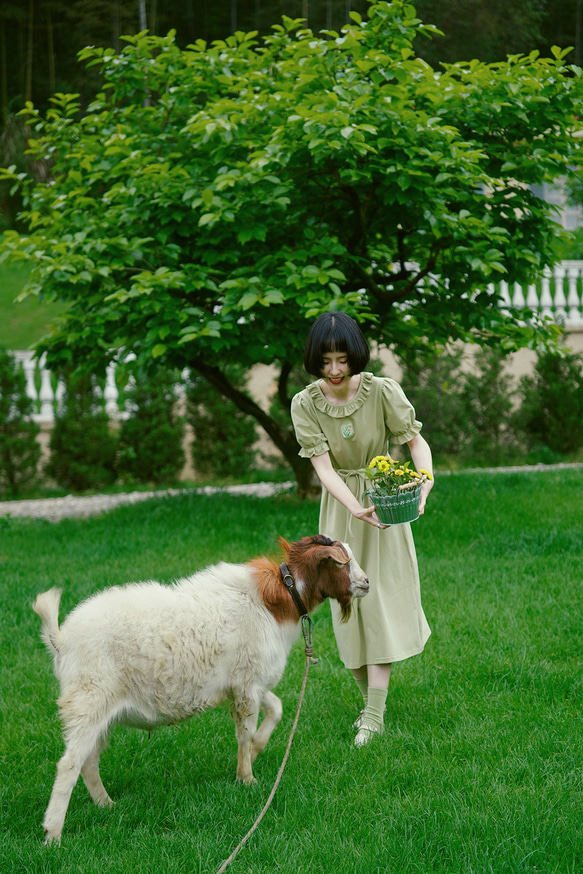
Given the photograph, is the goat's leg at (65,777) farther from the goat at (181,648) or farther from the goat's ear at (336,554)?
the goat's ear at (336,554)

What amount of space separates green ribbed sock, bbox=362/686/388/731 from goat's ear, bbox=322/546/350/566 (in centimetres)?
87

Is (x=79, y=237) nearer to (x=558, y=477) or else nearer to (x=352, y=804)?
(x=352, y=804)

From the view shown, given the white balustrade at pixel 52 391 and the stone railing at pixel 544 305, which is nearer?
the white balustrade at pixel 52 391

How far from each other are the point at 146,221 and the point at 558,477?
5.37m

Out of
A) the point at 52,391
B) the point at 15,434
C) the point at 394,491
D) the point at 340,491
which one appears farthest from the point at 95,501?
the point at 394,491

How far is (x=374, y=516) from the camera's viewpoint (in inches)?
136

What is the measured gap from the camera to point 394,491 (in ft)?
10.8

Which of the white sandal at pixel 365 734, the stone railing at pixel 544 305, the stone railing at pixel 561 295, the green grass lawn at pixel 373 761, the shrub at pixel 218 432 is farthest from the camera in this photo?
the stone railing at pixel 561 295

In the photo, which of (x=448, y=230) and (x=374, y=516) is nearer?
(x=374, y=516)

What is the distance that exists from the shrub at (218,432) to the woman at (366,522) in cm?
734

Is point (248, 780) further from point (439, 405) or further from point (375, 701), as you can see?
point (439, 405)

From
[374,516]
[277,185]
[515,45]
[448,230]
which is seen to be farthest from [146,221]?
[515,45]

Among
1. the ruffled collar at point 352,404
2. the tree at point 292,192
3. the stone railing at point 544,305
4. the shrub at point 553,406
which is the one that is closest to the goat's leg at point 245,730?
the ruffled collar at point 352,404

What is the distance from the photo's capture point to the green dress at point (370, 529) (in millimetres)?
3756
